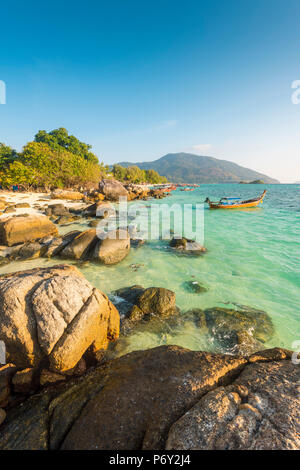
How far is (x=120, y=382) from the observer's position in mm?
2689

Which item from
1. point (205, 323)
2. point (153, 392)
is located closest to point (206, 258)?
point (205, 323)

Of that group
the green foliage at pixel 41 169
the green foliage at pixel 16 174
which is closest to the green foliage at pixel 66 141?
the green foliage at pixel 41 169

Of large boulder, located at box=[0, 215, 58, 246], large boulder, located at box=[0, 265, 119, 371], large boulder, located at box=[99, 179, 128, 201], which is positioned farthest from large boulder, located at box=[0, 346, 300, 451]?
large boulder, located at box=[99, 179, 128, 201]

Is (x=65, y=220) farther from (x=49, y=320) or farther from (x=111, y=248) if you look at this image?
(x=49, y=320)

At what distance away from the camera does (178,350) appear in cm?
324

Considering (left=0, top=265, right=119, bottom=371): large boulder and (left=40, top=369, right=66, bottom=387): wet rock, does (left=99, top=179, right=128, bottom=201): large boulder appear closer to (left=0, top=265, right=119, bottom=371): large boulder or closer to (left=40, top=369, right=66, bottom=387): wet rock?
(left=0, top=265, right=119, bottom=371): large boulder

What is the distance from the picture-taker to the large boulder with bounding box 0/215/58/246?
10734 millimetres

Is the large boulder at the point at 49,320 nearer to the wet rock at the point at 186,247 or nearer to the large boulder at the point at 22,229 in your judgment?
the wet rock at the point at 186,247

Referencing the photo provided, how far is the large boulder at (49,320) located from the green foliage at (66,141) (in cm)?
6575

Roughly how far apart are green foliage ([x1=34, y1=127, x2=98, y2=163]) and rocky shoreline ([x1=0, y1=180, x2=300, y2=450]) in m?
66.1

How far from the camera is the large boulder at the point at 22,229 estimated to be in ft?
35.2

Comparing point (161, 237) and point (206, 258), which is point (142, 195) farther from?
point (206, 258)

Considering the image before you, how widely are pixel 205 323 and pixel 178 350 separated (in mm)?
2448

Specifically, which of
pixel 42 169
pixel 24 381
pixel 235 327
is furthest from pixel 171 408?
pixel 42 169
